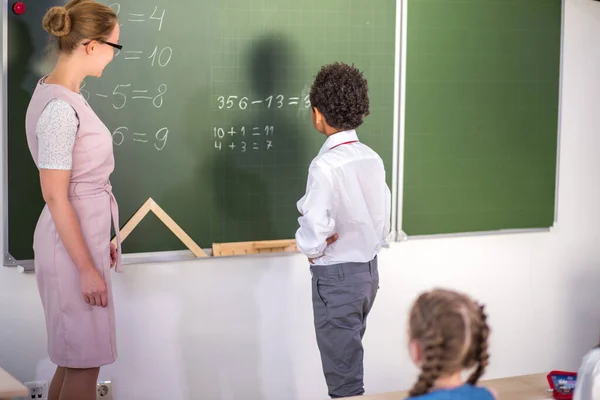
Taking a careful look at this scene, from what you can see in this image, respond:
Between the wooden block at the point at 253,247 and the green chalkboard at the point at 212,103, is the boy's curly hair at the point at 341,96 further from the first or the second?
the wooden block at the point at 253,247

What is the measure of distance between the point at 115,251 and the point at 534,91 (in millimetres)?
2314

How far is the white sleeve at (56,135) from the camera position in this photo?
262 cm

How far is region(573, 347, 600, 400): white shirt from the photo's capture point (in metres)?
2.10

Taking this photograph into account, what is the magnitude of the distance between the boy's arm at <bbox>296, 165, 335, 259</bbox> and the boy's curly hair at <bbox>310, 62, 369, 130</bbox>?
0.20 meters

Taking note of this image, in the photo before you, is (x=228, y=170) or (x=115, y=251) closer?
(x=115, y=251)

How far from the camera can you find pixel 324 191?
2.99m

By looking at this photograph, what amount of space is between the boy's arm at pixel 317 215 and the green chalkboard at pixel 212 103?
69 centimetres

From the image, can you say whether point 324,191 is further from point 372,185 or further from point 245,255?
point 245,255

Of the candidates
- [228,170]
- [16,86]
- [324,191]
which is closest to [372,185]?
[324,191]

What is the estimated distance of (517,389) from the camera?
2.59 meters

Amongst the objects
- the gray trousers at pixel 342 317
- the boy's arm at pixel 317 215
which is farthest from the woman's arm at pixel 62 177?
the gray trousers at pixel 342 317

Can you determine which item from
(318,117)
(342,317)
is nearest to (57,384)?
(342,317)

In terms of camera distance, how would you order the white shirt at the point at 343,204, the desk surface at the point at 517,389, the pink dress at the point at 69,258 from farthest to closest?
1. the white shirt at the point at 343,204
2. the pink dress at the point at 69,258
3. the desk surface at the point at 517,389

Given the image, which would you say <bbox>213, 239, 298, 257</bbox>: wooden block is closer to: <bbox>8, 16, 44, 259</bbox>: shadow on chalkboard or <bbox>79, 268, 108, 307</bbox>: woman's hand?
<bbox>8, 16, 44, 259</bbox>: shadow on chalkboard
